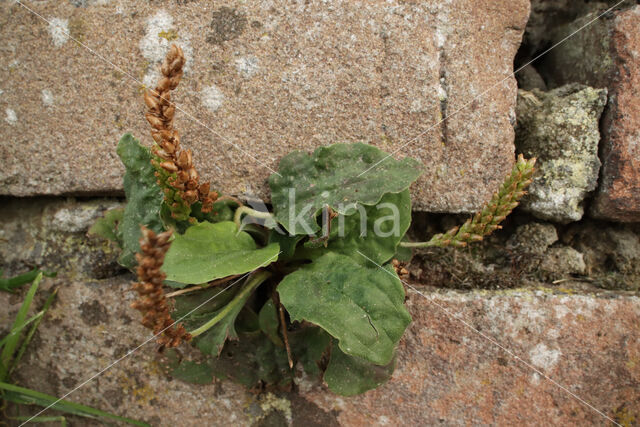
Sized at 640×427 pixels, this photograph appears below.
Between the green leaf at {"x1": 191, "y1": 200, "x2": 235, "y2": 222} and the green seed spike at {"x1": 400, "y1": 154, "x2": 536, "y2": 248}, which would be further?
the green leaf at {"x1": 191, "y1": 200, "x2": 235, "y2": 222}

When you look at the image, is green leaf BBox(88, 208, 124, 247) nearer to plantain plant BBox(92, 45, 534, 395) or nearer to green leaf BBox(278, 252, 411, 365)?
plantain plant BBox(92, 45, 534, 395)

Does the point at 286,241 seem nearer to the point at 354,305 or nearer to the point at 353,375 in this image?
the point at 354,305

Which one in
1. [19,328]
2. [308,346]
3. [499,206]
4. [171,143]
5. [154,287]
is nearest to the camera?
[154,287]

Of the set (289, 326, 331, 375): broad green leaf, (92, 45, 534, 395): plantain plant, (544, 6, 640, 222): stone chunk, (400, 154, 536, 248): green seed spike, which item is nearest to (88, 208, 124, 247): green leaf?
(92, 45, 534, 395): plantain plant

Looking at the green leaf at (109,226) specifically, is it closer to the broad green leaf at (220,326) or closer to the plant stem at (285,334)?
the broad green leaf at (220,326)

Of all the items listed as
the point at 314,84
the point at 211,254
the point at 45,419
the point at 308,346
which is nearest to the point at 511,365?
the point at 308,346

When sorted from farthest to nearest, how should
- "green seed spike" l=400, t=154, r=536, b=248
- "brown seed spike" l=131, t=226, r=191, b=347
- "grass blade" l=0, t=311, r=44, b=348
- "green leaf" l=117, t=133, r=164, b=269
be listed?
"grass blade" l=0, t=311, r=44, b=348 < "green leaf" l=117, t=133, r=164, b=269 < "green seed spike" l=400, t=154, r=536, b=248 < "brown seed spike" l=131, t=226, r=191, b=347
